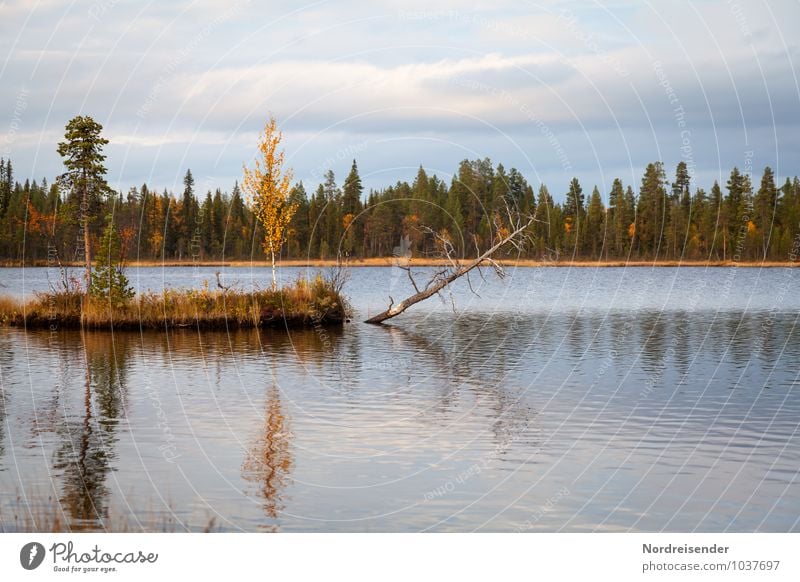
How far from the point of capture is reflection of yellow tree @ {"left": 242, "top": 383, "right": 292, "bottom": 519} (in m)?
13.7

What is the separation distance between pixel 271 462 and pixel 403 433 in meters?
3.25

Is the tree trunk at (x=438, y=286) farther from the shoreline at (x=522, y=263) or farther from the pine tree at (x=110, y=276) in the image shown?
the shoreline at (x=522, y=263)

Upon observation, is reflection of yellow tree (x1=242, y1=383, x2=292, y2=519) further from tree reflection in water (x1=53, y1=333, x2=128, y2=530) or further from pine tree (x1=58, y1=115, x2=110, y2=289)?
pine tree (x1=58, y1=115, x2=110, y2=289)

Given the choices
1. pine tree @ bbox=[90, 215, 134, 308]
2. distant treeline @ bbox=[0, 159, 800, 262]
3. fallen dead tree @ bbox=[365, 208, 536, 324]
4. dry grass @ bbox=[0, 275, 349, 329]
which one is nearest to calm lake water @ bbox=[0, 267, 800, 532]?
fallen dead tree @ bbox=[365, 208, 536, 324]

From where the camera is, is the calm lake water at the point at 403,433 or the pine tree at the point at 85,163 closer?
the calm lake water at the point at 403,433

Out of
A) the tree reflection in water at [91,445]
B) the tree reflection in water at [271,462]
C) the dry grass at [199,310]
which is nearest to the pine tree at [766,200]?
the dry grass at [199,310]

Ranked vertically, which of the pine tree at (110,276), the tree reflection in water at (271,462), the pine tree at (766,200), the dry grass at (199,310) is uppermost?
the pine tree at (766,200)

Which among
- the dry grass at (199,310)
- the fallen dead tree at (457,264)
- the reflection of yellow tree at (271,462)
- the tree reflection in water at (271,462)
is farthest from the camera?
the dry grass at (199,310)

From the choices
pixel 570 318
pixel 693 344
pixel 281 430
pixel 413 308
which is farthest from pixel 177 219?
pixel 281 430

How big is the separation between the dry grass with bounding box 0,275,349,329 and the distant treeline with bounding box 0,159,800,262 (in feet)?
214

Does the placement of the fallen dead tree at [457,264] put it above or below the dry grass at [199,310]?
above

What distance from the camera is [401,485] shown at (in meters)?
14.3

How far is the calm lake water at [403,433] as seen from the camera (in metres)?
13.1

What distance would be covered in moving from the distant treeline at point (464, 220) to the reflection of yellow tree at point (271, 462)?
87.5m
